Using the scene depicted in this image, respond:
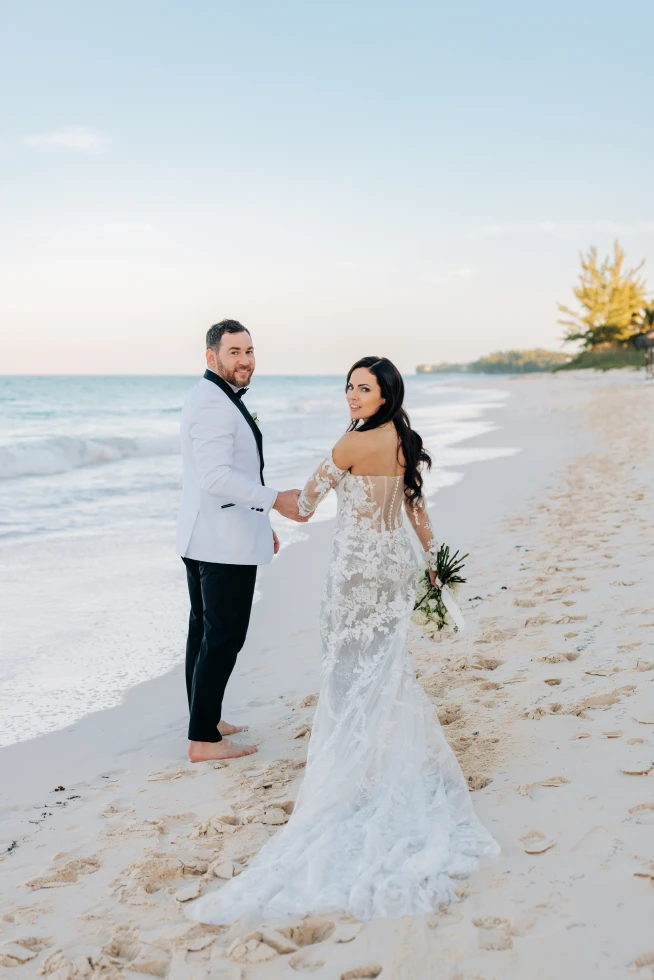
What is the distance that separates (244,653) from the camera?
559 cm

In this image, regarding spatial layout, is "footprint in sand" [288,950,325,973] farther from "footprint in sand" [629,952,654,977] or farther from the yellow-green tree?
the yellow-green tree

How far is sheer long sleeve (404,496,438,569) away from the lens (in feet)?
11.5

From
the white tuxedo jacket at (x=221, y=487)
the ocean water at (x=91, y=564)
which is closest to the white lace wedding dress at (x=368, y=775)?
the white tuxedo jacket at (x=221, y=487)

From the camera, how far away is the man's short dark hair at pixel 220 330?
12.4 ft

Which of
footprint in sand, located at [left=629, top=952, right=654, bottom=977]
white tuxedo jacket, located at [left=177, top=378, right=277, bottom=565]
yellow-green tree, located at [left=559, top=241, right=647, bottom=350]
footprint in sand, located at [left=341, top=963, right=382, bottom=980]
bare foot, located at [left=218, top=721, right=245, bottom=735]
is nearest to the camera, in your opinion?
footprint in sand, located at [left=629, top=952, right=654, bottom=977]

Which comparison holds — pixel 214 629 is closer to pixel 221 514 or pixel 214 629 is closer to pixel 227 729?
pixel 221 514

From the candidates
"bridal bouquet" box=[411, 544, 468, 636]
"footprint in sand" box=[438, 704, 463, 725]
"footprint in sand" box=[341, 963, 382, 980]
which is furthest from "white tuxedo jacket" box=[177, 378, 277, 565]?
"footprint in sand" box=[341, 963, 382, 980]

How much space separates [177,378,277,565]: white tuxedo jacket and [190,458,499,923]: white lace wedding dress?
0.40m

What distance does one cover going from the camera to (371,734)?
314cm

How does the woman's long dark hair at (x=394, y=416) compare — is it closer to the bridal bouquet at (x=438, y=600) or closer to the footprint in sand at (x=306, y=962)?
the bridal bouquet at (x=438, y=600)

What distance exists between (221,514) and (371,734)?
1.26 m

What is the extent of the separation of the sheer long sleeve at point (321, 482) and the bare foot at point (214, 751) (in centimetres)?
136

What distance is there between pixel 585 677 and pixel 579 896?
181cm

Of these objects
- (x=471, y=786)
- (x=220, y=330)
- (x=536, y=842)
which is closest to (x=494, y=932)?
(x=536, y=842)
